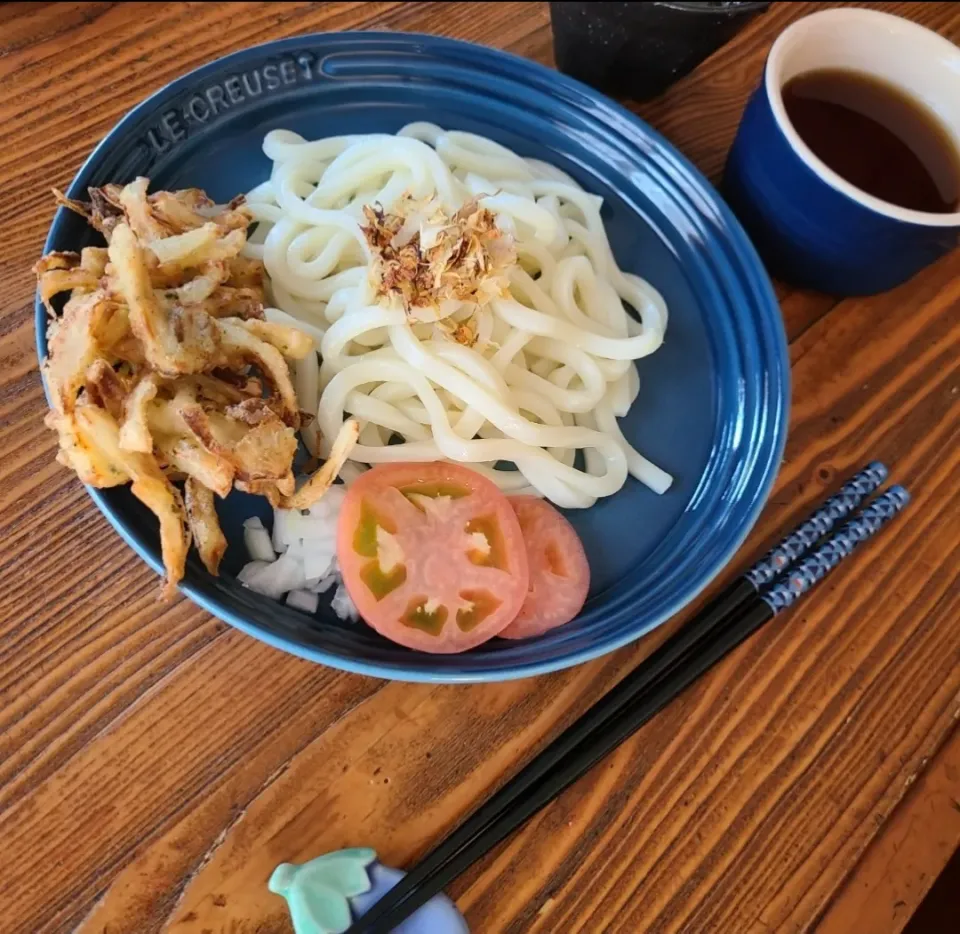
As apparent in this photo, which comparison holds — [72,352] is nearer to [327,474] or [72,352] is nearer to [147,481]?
[147,481]

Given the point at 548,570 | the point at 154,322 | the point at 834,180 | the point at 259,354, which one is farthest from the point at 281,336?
the point at 834,180

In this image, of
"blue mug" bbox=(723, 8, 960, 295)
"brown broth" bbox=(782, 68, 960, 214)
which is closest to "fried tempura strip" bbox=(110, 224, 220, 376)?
"blue mug" bbox=(723, 8, 960, 295)

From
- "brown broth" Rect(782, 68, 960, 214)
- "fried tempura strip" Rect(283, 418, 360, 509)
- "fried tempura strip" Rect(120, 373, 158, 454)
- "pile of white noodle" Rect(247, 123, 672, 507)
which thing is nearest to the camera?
"fried tempura strip" Rect(120, 373, 158, 454)

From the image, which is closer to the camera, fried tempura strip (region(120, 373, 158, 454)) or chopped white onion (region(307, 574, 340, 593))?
fried tempura strip (region(120, 373, 158, 454))

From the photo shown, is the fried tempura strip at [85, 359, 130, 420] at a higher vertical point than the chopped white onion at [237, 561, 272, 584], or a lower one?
higher

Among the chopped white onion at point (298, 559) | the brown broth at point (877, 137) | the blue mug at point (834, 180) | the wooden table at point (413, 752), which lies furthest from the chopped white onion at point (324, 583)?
the brown broth at point (877, 137)

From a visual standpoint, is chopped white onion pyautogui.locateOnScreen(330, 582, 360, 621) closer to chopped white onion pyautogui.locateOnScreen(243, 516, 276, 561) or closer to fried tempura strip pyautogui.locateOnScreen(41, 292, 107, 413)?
chopped white onion pyautogui.locateOnScreen(243, 516, 276, 561)

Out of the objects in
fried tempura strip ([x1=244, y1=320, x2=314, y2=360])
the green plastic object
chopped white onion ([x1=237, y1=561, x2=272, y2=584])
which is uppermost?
fried tempura strip ([x1=244, y1=320, x2=314, y2=360])

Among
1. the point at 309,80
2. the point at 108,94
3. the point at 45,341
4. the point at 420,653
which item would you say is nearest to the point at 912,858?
the point at 420,653
